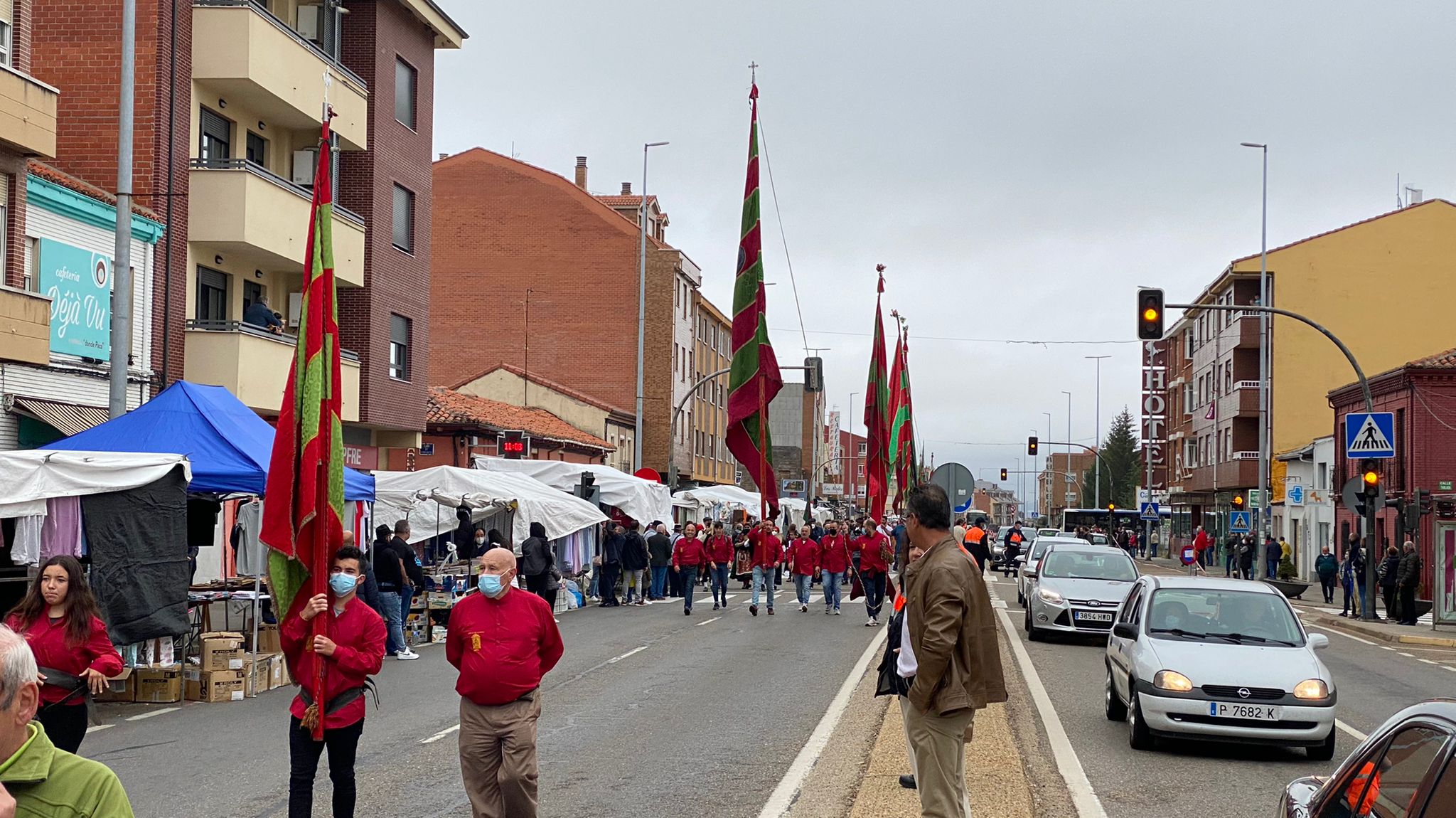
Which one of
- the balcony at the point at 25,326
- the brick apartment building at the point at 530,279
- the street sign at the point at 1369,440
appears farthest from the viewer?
the brick apartment building at the point at 530,279

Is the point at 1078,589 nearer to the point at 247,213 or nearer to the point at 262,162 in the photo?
the point at 247,213

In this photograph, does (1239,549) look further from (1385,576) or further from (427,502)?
(427,502)

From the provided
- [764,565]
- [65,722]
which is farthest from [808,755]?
[764,565]

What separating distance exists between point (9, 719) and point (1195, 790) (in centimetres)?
842

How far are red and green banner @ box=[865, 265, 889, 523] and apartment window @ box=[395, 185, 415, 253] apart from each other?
12313 millimetres

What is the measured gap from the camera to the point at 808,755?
10773 mm

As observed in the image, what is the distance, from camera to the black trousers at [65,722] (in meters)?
7.41

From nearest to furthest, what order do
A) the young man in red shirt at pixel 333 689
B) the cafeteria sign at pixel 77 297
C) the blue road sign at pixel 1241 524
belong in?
the young man in red shirt at pixel 333 689, the cafeteria sign at pixel 77 297, the blue road sign at pixel 1241 524

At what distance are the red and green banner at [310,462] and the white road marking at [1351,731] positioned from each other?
29.5 ft

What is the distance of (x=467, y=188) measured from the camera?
200 ft

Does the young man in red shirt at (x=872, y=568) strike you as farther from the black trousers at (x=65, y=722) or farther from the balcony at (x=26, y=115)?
the black trousers at (x=65, y=722)

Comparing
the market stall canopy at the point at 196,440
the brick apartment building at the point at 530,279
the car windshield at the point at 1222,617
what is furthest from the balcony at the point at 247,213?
the brick apartment building at the point at 530,279

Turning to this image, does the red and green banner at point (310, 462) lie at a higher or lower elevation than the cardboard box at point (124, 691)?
higher

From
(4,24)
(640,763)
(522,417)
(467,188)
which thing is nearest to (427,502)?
(4,24)
